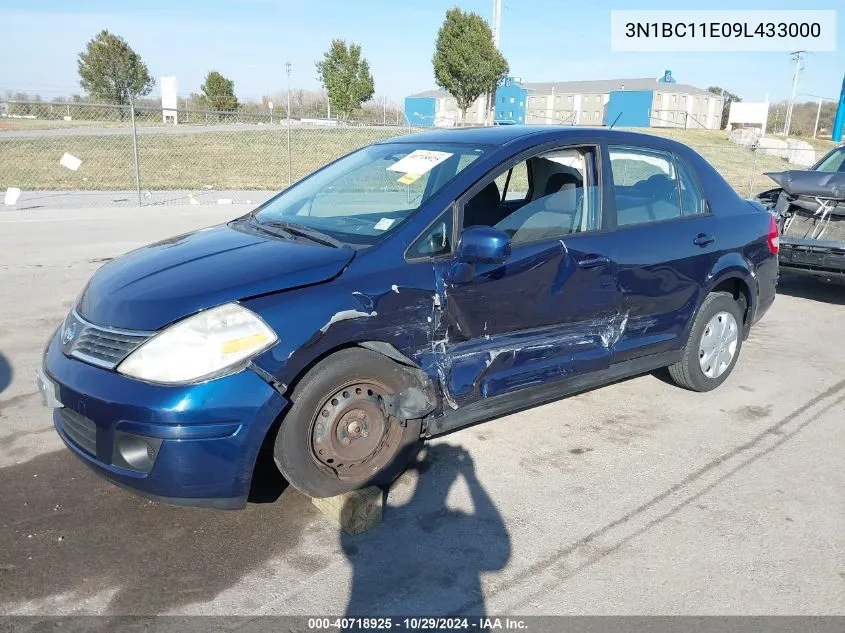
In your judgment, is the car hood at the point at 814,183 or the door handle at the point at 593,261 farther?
the car hood at the point at 814,183

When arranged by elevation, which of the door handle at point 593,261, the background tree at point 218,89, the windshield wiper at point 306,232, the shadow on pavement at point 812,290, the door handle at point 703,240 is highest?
the background tree at point 218,89

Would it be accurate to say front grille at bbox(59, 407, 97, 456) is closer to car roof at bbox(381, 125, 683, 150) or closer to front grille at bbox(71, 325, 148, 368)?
front grille at bbox(71, 325, 148, 368)

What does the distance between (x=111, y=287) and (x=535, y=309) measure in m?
2.13

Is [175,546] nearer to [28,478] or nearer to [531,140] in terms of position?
[28,478]

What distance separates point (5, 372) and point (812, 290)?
8915 mm

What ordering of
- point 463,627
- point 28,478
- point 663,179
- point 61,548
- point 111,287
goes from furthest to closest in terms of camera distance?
point 663,179
point 28,478
point 111,287
point 61,548
point 463,627

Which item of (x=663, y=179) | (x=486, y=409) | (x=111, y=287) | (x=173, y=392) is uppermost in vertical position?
(x=663, y=179)

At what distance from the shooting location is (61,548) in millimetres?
2961

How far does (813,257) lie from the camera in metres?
7.53

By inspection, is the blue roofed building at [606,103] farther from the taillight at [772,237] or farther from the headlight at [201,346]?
the headlight at [201,346]

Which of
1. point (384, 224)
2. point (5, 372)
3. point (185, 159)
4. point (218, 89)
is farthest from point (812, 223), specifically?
point (218, 89)

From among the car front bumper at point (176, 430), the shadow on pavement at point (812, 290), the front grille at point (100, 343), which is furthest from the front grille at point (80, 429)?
the shadow on pavement at point (812, 290)

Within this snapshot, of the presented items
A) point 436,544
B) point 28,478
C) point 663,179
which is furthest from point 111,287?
point 663,179

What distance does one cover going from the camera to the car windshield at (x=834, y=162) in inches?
341
